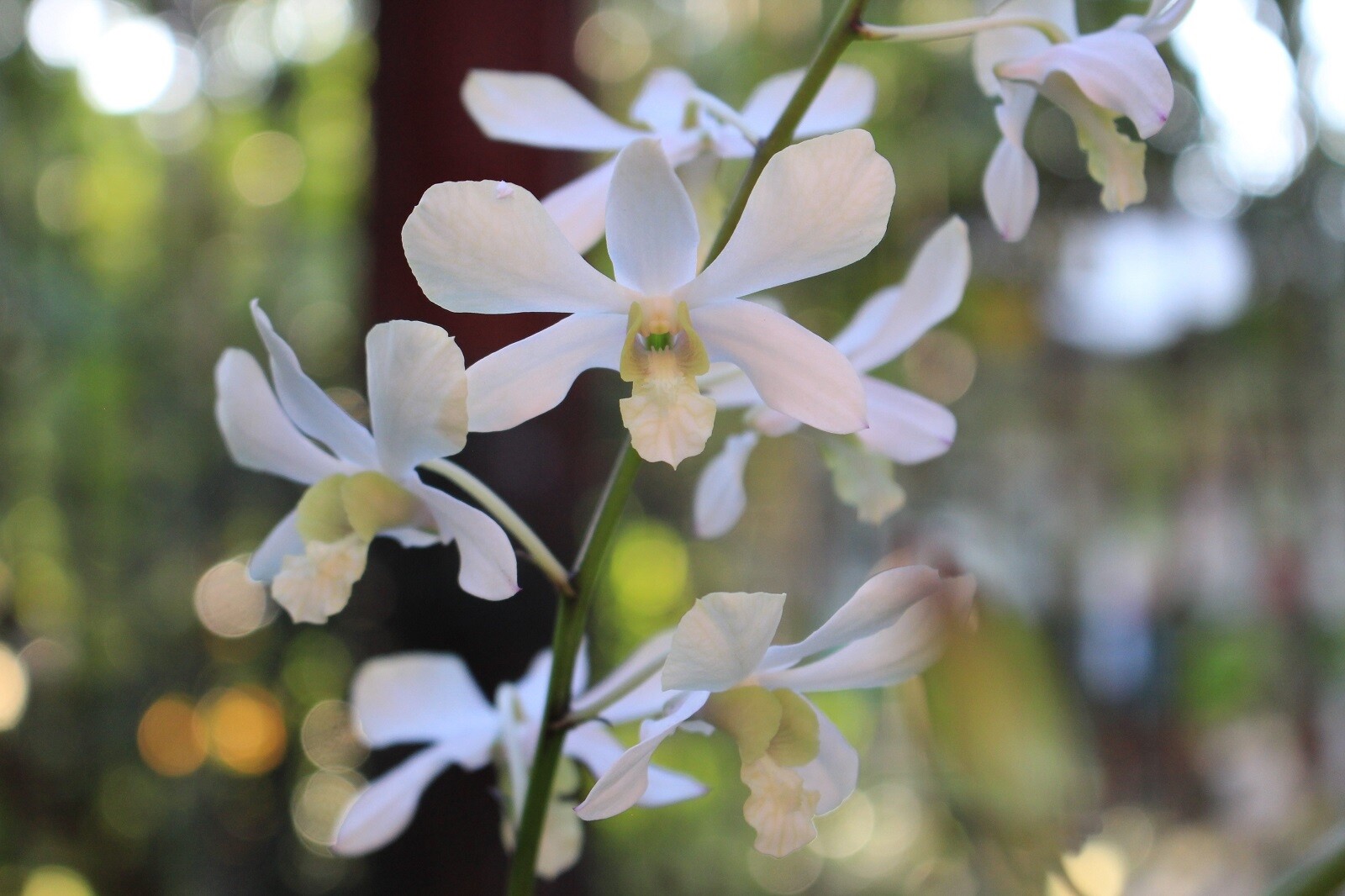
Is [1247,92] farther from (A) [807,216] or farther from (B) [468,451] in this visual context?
(A) [807,216]

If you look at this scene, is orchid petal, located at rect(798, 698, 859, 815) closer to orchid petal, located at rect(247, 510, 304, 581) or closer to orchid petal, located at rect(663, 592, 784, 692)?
orchid petal, located at rect(663, 592, 784, 692)

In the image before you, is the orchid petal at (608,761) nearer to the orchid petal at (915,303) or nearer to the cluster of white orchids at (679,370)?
the cluster of white orchids at (679,370)

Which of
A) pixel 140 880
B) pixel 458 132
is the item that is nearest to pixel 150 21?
pixel 458 132

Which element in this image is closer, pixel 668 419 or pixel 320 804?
pixel 668 419

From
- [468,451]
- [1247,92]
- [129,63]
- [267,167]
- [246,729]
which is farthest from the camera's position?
[267,167]

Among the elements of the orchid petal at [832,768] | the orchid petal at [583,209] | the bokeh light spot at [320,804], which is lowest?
the bokeh light spot at [320,804]

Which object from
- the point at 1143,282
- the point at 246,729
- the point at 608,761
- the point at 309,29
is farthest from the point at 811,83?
the point at 1143,282

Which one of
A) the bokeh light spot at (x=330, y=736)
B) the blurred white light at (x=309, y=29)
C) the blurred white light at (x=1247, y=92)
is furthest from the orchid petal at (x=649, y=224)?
the blurred white light at (x=309, y=29)
